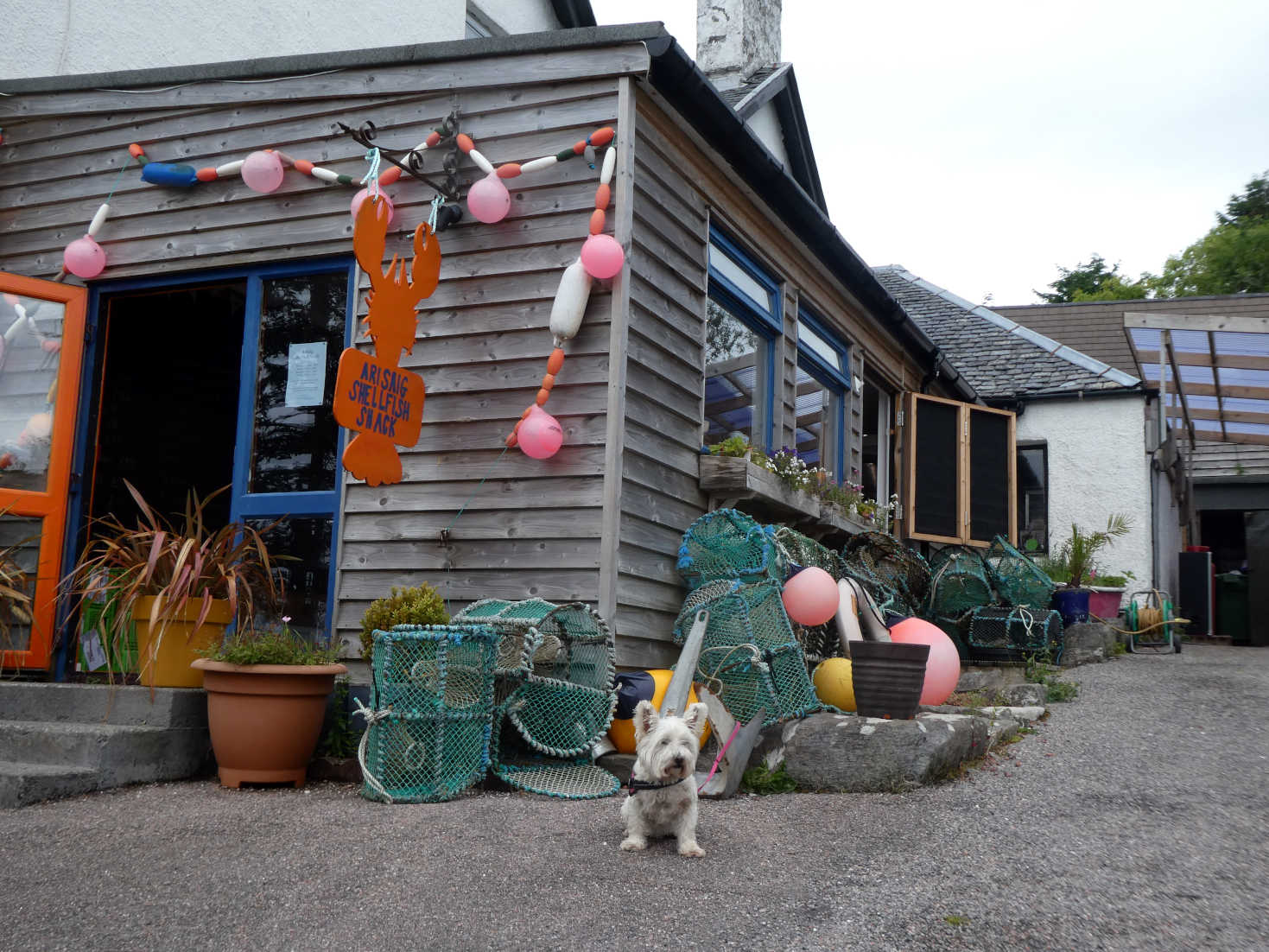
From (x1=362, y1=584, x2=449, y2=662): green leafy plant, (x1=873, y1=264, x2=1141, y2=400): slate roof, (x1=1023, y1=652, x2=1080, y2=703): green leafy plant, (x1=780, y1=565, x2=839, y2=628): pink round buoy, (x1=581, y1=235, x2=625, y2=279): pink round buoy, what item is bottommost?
(x1=1023, y1=652, x2=1080, y2=703): green leafy plant

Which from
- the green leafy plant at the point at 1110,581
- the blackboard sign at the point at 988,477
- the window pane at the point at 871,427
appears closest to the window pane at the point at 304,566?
the window pane at the point at 871,427

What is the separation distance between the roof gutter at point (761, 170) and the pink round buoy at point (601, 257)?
107cm

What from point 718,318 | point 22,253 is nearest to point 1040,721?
point 718,318

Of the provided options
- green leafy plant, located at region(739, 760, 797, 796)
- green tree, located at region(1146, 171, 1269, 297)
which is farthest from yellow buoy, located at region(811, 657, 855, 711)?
green tree, located at region(1146, 171, 1269, 297)

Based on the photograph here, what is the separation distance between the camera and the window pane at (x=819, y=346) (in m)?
8.82

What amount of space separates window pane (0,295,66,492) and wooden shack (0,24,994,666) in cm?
22

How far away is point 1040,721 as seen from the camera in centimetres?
690

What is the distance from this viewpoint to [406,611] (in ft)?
16.9

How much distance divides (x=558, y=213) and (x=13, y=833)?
12.5 ft

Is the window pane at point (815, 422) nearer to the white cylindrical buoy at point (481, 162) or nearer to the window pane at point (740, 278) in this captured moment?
the window pane at point (740, 278)

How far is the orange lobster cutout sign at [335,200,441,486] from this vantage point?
5.20 meters

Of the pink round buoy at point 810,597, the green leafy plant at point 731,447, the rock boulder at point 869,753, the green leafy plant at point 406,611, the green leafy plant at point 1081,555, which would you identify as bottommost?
the rock boulder at point 869,753

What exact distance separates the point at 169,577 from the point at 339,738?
1157 mm

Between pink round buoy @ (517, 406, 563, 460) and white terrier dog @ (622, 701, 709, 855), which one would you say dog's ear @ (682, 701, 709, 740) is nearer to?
white terrier dog @ (622, 701, 709, 855)
